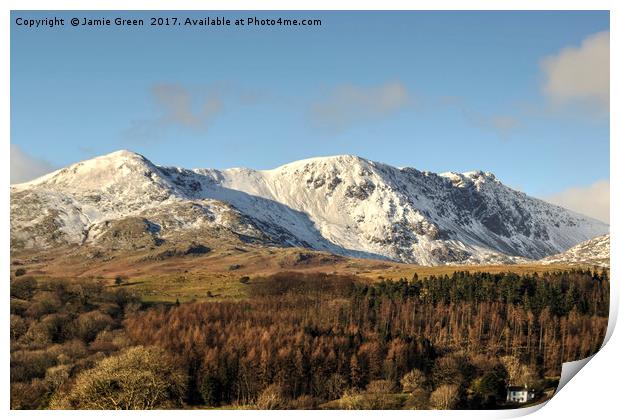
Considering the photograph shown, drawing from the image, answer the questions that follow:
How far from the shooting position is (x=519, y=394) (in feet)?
310

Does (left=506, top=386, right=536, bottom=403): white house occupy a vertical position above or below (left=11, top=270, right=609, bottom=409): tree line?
below

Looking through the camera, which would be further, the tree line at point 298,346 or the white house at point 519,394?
the white house at point 519,394

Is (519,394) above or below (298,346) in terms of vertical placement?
below

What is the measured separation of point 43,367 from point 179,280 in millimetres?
87293

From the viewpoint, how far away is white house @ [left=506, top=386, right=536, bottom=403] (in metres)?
92.1

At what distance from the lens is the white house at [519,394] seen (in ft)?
302

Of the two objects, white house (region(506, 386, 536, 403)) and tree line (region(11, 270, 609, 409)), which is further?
white house (region(506, 386, 536, 403))

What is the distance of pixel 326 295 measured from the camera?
470 ft

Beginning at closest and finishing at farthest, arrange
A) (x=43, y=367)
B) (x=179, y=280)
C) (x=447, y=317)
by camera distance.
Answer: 1. (x=43, y=367)
2. (x=447, y=317)
3. (x=179, y=280)

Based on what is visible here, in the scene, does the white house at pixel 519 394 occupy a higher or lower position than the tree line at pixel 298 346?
lower

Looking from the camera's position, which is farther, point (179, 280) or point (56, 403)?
point (179, 280)

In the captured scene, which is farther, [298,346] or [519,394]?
[298,346]
